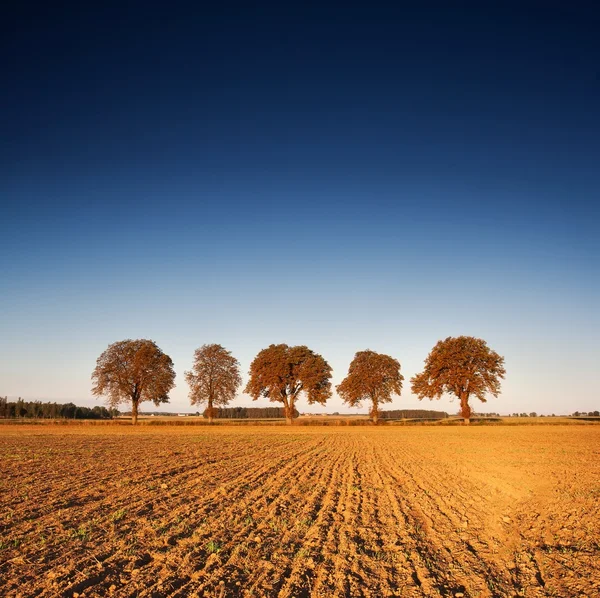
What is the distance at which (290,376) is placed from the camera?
7038cm

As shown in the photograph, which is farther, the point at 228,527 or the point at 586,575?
the point at 228,527

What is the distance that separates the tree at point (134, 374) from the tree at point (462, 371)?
3719 cm

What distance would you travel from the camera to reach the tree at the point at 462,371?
64.8 metres

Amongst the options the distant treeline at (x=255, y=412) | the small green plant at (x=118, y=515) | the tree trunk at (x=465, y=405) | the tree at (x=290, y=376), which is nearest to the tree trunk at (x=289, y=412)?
the tree at (x=290, y=376)

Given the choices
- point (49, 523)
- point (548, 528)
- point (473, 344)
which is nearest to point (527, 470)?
point (548, 528)

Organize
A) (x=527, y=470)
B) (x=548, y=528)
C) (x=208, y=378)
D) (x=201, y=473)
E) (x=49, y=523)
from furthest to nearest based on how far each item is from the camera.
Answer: (x=208, y=378)
(x=527, y=470)
(x=201, y=473)
(x=548, y=528)
(x=49, y=523)

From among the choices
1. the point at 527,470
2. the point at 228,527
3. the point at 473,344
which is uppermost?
the point at 473,344

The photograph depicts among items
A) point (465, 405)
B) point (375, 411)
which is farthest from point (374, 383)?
point (465, 405)

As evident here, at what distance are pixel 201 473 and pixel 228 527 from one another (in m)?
8.17

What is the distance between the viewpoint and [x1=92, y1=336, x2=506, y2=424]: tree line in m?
64.5

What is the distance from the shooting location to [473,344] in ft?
220

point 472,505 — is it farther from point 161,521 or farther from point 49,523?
point 49,523

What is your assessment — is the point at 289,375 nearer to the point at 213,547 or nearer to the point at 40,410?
the point at 213,547

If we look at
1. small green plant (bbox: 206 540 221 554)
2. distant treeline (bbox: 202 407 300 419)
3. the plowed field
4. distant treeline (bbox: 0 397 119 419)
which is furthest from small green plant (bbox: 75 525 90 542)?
distant treeline (bbox: 202 407 300 419)
